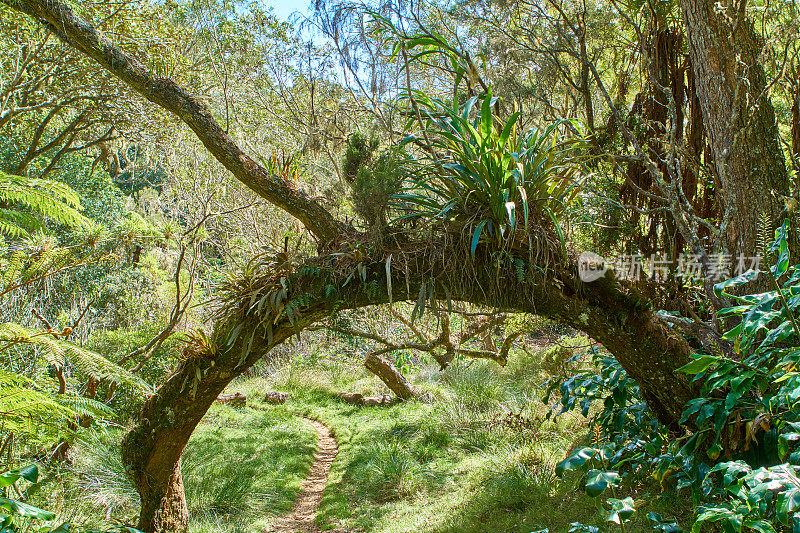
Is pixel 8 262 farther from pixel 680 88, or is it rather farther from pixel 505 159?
pixel 680 88

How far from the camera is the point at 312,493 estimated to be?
5.80 metres

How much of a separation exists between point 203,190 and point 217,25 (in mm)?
2620

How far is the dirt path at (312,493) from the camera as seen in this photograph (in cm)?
488

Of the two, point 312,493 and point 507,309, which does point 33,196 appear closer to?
point 507,309

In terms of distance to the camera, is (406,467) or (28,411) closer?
(28,411)

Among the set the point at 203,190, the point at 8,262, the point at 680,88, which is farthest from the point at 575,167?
the point at 203,190

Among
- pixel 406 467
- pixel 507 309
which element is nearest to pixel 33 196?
pixel 507 309

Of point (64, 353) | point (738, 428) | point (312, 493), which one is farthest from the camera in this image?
point (312, 493)

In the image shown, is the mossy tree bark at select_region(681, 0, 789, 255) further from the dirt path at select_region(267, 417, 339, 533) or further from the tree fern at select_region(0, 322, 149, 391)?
the dirt path at select_region(267, 417, 339, 533)

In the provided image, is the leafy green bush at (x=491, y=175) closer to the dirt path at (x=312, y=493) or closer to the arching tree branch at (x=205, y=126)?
the arching tree branch at (x=205, y=126)

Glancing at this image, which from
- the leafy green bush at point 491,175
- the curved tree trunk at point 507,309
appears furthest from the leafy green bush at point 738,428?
the leafy green bush at point 491,175

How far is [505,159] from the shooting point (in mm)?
3008

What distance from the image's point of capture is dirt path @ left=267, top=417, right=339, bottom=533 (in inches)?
192

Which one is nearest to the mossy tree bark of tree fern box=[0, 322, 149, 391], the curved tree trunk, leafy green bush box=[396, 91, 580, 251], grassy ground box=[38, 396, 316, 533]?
the curved tree trunk
